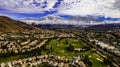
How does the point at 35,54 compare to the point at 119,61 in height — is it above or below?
above

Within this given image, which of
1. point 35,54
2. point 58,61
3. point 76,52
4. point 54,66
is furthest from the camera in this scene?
point 76,52

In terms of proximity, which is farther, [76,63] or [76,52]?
[76,52]

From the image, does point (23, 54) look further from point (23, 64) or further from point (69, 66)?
point (69, 66)

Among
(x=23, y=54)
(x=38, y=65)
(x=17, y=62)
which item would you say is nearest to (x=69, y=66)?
(x=38, y=65)

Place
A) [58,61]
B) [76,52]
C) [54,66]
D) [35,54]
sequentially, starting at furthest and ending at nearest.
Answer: [76,52] < [35,54] < [58,61] < [54,66]

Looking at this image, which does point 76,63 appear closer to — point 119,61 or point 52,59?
point 52,59

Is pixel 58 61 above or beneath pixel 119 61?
above

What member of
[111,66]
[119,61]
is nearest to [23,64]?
[111,66]

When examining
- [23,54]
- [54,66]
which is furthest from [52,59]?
[23,54]

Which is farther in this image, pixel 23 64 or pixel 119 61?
pixel 119 61
